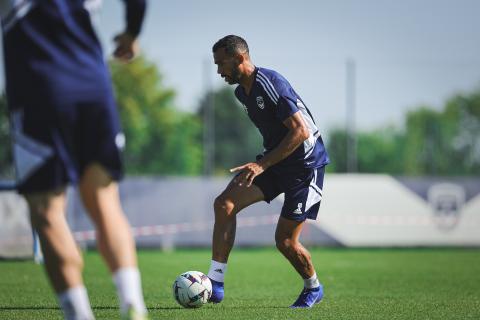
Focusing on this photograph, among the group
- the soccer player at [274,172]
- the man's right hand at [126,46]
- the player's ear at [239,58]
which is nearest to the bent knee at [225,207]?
the soccer player at [274,172]

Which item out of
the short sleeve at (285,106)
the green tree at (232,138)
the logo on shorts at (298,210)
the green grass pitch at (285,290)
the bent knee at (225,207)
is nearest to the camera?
the green grass pitch at (285,290)

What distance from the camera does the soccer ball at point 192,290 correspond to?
21.8 feet

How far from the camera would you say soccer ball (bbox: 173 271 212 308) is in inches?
262

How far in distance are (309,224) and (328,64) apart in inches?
223

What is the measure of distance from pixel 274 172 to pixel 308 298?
1064mm

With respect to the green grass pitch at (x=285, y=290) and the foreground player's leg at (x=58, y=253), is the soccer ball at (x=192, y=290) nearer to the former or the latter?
the green grass pitch at (x=285, y=290)

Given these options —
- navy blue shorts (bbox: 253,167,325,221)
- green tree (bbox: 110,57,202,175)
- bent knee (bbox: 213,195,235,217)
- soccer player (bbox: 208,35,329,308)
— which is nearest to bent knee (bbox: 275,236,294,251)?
soccer player (bbox: 208,35,329,308)

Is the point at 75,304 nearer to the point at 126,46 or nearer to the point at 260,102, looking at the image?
the point at 126,46

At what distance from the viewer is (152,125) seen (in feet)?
115

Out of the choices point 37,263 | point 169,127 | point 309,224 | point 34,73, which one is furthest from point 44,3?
point 169,127

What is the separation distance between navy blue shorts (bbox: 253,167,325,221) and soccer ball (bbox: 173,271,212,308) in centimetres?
86

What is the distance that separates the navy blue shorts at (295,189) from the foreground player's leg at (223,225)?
24 centimetres

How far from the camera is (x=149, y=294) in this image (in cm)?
807


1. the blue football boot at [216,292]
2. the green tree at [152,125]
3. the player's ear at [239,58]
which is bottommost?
the green tree at [152,125]
